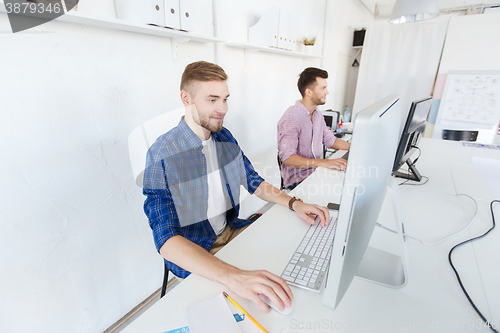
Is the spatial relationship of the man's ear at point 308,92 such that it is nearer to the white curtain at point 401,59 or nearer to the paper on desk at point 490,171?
the paper on desk at point 490,171

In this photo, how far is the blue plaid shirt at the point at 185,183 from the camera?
3.02 feet

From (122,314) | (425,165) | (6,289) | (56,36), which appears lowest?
(122,314)

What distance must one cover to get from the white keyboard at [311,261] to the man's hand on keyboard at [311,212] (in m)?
0.04

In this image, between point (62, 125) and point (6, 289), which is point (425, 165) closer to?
point (62, 125)

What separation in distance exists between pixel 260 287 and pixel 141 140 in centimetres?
111

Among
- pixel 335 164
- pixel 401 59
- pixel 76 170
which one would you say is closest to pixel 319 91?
pixel 335 164

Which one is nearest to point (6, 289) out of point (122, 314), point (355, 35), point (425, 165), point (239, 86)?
point (122, 314)

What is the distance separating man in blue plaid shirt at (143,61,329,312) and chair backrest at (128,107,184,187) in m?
0.38

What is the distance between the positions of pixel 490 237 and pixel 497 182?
0.83 m

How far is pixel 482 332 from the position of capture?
62 cm

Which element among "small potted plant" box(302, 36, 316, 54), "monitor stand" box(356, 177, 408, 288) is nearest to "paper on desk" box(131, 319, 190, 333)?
"monitor stand" box(356, 177, 408, 288)

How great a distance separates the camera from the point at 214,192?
50.1 inches

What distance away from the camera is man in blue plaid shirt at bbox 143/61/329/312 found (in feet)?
2.64

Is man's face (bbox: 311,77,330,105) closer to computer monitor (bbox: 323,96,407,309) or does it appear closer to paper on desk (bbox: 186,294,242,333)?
computer monitor (bbox: 323,96,407,309)
